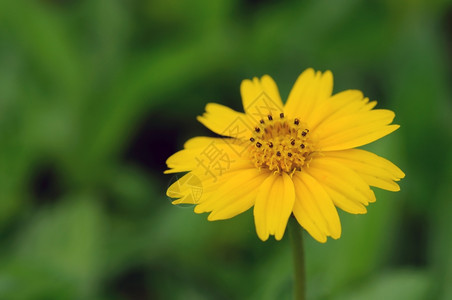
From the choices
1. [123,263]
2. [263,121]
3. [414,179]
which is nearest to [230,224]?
[123,263]

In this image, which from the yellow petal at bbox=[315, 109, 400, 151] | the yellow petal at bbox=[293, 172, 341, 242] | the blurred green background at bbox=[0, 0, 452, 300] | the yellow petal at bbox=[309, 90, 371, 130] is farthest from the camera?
the blurred green background at bbox=[0, 0, 452, 300]

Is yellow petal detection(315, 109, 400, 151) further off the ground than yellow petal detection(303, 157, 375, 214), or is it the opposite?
yellow petal detection(315, 109, 400, 151)

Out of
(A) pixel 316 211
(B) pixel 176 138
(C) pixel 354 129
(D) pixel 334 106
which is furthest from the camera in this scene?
(B) pixel 176 138

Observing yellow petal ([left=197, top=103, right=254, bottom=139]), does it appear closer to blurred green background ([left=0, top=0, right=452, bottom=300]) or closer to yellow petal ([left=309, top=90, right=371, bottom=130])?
yellow petal ([left=309, top=90, right=371, bottom=130])

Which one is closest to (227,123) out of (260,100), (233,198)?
(260,100)

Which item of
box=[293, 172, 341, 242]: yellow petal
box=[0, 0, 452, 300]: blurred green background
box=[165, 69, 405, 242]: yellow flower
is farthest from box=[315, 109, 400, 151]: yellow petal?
box=[0, 0, 452, 300]: blurred green background

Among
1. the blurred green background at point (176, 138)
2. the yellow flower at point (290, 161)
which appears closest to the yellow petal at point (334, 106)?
the yellow flower at point (290, 161)

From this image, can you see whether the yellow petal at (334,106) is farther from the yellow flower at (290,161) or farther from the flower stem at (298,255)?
the flower stem at (298,255)

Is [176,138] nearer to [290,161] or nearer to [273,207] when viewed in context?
[290,161]
